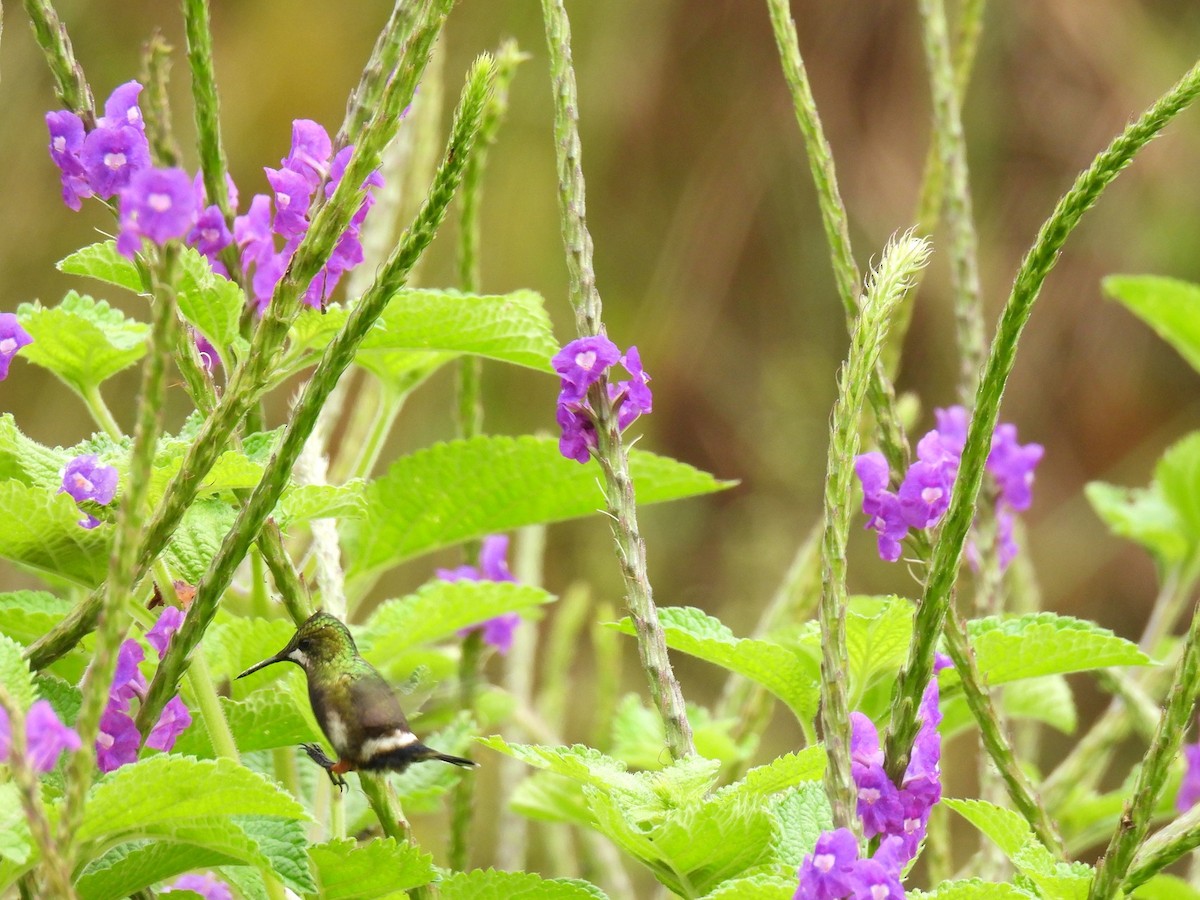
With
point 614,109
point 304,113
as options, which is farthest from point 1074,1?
point 304,113

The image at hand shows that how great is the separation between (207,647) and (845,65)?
16.3 feet

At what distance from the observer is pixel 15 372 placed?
15.8ft

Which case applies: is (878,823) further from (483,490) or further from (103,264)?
(103,264)

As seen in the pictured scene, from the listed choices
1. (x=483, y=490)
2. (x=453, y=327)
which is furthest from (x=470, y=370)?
(x=453, y=327)

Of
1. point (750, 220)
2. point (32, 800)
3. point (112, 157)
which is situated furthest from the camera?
point (750, 220)

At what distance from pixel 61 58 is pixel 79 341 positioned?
0.85 feet

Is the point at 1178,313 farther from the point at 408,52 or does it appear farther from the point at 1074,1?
the point at 1074,1

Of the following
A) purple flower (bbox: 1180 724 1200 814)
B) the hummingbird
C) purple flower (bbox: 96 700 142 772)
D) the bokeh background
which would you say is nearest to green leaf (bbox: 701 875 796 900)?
the hummingbird

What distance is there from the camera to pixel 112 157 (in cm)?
87

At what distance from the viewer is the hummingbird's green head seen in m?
0.86

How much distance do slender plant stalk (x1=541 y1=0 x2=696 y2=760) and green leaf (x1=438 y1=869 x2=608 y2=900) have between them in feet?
0.31

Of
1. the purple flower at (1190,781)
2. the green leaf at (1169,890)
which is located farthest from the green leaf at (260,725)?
the purple flower at (1190,781)

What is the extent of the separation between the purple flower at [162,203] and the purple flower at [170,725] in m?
0.42

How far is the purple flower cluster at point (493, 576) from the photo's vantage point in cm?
151
